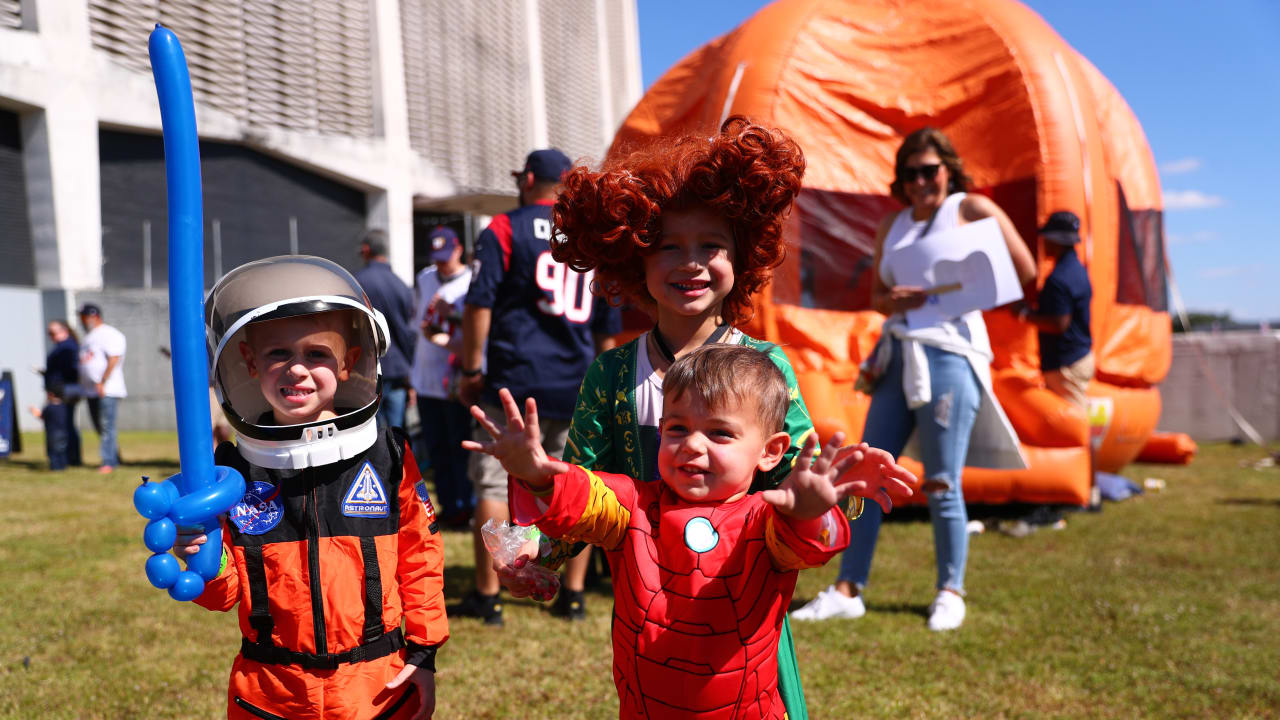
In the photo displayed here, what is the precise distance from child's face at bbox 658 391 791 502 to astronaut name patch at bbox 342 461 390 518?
0.75 metres

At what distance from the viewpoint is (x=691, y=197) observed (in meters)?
2.11

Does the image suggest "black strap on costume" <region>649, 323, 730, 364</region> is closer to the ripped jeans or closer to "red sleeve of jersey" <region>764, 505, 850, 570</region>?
"red sleeve of jersey" <region>764, 505, 850, 570</region>

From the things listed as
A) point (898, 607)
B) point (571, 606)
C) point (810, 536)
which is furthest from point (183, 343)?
point (898, 607)

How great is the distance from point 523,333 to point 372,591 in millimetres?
2291

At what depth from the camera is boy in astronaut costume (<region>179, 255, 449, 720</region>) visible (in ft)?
6.45

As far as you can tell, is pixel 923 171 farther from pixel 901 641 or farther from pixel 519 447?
pixel 519 447

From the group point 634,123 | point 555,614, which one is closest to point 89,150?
point 634,123

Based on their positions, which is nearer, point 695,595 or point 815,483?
point 815,483

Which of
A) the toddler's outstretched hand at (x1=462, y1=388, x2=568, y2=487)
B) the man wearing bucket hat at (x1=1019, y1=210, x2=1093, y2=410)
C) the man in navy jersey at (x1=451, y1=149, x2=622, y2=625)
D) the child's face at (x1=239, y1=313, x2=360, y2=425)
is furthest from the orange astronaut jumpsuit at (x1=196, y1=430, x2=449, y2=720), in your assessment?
the man wearing bucket hat at (x1=1019, y1=210, x2=1093, y2=410)

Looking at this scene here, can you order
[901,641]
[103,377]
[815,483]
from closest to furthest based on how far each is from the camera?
[815,483] → [901,641] → [103,377]

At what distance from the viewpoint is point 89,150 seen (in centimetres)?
1496

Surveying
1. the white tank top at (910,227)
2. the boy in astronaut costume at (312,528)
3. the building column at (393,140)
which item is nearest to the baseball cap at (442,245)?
the white tank top at (910,227)

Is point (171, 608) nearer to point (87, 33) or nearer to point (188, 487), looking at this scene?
point (188, 487)

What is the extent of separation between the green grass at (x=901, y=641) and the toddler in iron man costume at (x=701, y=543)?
162 centimetres
